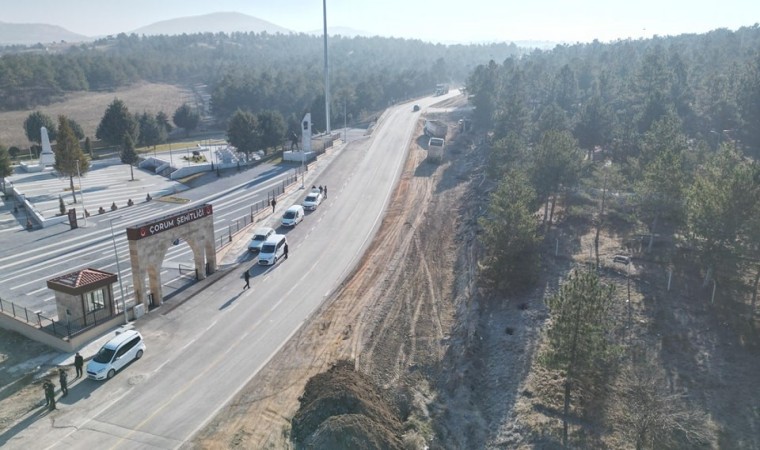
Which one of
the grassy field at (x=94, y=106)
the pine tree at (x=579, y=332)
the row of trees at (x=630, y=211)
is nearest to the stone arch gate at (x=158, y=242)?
the row of trees at (x=630, y=211)

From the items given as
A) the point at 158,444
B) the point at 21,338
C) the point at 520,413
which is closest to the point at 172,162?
the point at 21,338

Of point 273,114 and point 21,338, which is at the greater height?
point 273,114

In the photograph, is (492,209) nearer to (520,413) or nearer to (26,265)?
(520,413)

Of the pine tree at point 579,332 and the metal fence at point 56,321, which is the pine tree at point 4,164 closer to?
the metal fence at point 56,321

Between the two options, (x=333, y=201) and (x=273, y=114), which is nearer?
(x=333, y=201)

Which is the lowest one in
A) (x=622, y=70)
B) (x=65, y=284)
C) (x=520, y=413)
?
(x=520, y=413)

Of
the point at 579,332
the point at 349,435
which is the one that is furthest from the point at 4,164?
the point at 579,332

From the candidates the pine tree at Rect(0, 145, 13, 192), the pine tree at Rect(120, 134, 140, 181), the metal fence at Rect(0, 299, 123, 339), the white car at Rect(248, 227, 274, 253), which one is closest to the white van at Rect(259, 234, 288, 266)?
the white car at Rect(248, 227, 274, 253)
